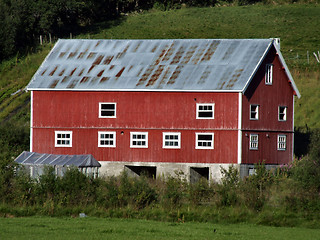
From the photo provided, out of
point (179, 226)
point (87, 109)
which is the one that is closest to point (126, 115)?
point (87, 109)

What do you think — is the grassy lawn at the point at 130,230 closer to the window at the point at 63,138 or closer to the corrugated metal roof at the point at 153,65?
the corrugated metal roof at the point at 153,65

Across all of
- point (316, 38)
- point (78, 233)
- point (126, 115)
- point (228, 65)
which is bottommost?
point (78, 233)

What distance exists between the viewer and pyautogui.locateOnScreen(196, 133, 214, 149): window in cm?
4589

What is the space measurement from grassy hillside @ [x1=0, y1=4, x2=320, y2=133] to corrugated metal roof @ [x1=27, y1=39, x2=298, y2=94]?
56.6 feet

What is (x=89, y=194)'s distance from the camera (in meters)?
33.7

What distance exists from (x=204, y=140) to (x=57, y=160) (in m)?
8.78

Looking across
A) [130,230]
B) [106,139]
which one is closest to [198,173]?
[106,139]

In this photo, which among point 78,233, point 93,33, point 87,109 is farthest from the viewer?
point 93,33

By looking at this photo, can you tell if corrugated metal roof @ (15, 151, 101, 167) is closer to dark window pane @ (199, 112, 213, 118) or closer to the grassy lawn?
dark window pane @ (199, 112, 213, 118)

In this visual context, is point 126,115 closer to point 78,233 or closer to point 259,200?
point 259,200

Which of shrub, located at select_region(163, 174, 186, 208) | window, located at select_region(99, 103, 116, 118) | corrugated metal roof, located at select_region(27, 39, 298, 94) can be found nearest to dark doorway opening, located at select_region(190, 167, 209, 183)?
corrugated metal roof, located at select_region(27, 39, 298, 94)

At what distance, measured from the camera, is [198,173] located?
47062 millimetres

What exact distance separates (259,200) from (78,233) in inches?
338

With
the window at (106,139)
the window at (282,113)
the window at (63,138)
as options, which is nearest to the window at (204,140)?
the window at (106,139)
